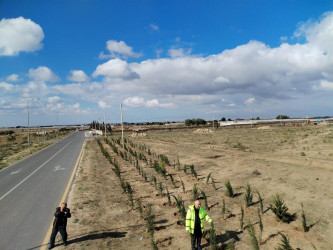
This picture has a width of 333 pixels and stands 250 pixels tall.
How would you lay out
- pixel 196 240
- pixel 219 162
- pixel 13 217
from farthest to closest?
pixel 219 162 < pixel 13 217 < pixel 196 240

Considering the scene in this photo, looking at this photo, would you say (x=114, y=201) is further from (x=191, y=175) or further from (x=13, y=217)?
(x=191, y=175)

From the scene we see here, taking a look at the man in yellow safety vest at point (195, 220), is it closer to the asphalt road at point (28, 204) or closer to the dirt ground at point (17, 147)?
the asphalt road at point (28, 204)

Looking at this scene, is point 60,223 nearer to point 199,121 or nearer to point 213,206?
point 213,206

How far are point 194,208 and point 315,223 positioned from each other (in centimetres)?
416

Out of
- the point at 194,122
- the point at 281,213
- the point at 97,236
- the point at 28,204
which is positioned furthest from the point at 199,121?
the point at 97,236

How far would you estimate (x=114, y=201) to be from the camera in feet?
34.6

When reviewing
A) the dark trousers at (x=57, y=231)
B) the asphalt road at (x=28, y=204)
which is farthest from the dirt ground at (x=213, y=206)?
the asphalt road at (x=28, y=204)

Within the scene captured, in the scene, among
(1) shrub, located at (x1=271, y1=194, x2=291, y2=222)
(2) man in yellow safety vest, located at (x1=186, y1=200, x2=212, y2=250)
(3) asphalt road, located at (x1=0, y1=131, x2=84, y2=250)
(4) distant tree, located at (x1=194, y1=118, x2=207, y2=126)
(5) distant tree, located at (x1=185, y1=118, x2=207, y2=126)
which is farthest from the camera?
(5) distant tree, located at (x1=185, y1=118, x2=207, y2=126)

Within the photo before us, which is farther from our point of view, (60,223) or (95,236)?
(95,236)

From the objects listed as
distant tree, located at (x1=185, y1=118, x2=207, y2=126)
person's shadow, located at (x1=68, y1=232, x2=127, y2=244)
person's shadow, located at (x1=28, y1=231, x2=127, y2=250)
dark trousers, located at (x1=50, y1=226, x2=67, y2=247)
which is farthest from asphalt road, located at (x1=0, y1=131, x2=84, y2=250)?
distant tree, located at (x1=185, y1=118, x2=207, y2=126)

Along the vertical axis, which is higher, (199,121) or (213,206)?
(199,121)

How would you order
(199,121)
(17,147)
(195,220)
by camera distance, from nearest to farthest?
(195,220)
(17,147)
(199,121)

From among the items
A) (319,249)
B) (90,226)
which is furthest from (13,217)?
(319,249)

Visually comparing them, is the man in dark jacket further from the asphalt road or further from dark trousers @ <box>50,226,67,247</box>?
the asphalt road
